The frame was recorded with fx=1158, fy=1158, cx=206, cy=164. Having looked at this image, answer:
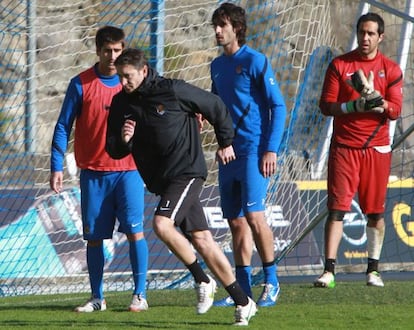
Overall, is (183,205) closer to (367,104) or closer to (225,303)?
(225,303)

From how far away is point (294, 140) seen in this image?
1114 centimetres

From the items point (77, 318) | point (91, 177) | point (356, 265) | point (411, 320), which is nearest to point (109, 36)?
point (91, 177)

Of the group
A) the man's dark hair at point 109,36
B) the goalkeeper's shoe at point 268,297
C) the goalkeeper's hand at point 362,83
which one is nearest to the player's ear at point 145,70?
the man's dark hair at point 109,36

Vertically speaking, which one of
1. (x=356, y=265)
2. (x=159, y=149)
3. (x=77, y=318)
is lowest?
(x=356, y=265)

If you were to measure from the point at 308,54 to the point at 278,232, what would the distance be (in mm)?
1934

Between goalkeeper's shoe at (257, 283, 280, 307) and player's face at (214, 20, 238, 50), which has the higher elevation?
player's face at (214, 20, 238, 50)

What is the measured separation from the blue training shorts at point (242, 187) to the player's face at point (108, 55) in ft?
3.49

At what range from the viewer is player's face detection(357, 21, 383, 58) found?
9.16 meters

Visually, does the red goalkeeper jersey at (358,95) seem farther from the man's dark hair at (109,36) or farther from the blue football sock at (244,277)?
the man's dark hair at (109,36)

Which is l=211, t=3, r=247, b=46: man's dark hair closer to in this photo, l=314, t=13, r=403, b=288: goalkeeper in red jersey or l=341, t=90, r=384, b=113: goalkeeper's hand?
l=341, t=90, r=384, b=113: goalkeeper's hand

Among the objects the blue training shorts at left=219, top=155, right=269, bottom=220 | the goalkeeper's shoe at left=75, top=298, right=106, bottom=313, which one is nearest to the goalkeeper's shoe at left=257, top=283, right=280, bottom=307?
the blue training shorts at left=219, top=155, right=269, bottom=220

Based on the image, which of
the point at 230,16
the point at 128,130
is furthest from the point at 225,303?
the point at 230,16

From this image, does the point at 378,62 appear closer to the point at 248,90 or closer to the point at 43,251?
the point at 248,90

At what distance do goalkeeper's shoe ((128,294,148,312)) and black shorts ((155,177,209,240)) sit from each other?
1.11 m
